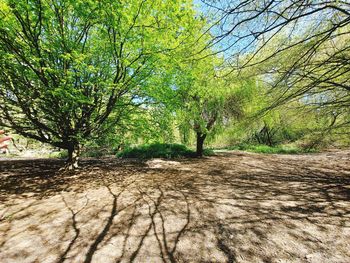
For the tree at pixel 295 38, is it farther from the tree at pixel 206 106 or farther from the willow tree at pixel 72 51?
the tree at pixel 206 106

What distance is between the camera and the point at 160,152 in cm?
1221

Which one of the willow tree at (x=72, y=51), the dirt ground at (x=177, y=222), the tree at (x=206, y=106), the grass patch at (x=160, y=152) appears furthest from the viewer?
the grass patch at (x=160, y=152)

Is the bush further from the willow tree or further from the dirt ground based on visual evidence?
the dirt ground

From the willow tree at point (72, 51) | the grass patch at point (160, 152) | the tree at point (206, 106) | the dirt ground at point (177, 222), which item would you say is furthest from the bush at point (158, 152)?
the dirt ground at point (177, 222)

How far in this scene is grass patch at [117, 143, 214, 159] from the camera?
12.0 meters

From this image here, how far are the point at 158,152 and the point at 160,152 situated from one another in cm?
17

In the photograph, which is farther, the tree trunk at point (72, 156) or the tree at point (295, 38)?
the tree trunk at point (72, 156)

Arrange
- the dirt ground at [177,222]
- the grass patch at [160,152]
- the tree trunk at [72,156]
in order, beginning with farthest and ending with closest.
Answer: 1. the grass patch at [160,152]
2. the tree trunk at [72,156]
3. the dirt ground at [177,222]

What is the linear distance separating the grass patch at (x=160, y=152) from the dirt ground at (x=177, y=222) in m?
6.86

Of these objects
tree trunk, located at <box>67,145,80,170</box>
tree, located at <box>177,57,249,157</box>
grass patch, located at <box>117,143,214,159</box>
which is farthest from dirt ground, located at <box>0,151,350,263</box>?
grass patch, located at <box>117,143,214,159</box>

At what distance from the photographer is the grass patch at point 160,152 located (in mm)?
12000

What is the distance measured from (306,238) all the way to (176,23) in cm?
555

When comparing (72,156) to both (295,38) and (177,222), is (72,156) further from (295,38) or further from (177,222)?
(295,38)

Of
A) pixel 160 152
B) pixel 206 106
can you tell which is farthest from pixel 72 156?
pixel 206 106
